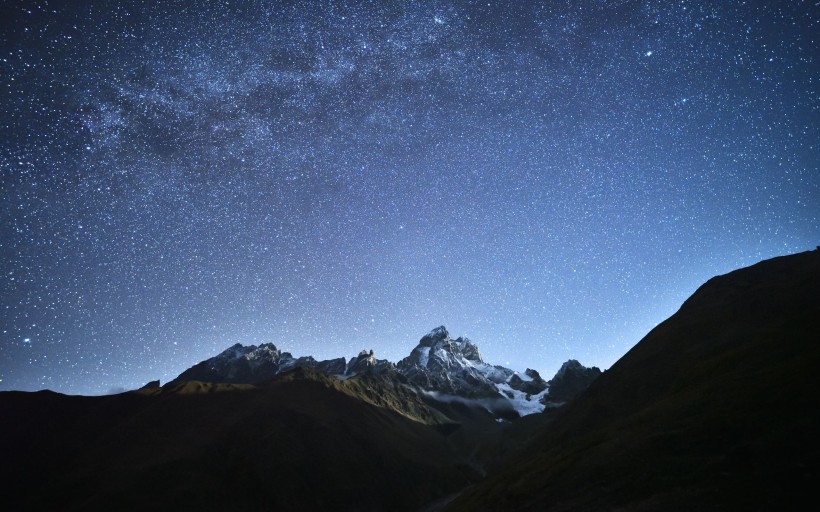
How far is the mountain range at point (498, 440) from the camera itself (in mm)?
29953

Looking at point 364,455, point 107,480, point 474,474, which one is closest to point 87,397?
point 107,480

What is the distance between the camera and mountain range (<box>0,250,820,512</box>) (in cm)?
2995

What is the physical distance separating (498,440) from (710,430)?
530ft

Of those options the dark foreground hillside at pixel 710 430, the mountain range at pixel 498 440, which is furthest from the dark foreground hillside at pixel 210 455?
the dark foreground hillside at pixel 710 430

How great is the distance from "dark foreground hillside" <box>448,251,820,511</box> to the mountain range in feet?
0.65

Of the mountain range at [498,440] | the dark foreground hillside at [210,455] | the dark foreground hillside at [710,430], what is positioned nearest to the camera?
the dark foreground hillside at [710,430]

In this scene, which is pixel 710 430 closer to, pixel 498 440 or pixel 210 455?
pixel 210 455

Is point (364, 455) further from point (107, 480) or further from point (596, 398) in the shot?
point (596, 398)

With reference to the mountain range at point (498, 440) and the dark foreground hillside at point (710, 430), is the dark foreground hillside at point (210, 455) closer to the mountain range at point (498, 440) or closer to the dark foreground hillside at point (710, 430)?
the mountain range at point (498, 440)

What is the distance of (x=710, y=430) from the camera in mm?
34562

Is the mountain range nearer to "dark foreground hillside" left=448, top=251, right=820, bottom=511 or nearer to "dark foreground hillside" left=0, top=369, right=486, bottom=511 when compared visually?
"dark foreground hillside" left=448, top=251, right=820, bottom=511

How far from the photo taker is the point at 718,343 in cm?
7131

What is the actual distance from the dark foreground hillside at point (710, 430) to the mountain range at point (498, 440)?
200 millimetres

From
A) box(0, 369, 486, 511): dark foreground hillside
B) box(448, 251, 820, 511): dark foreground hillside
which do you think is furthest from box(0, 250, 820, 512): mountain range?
box(0, 369, 486, 511): dark foreground hillside
